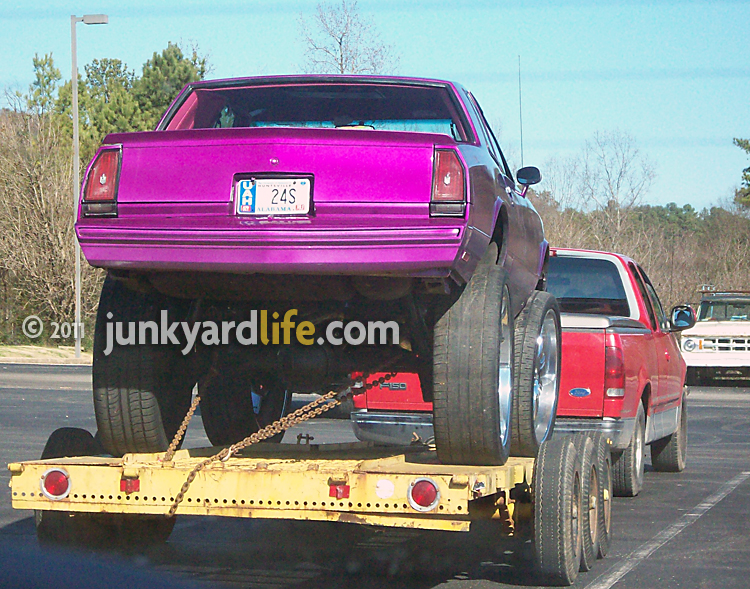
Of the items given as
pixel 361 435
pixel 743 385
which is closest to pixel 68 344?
pixel 743 385

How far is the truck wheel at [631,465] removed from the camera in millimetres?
8783

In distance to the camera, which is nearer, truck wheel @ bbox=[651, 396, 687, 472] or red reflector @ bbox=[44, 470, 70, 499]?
red reflector @ bbox=[44, 470, 70, 499]

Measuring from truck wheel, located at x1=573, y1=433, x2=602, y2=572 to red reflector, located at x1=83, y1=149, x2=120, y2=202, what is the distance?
9.02 ft

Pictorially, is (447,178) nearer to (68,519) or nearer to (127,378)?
(127,378)

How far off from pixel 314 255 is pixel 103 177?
1.13 meters

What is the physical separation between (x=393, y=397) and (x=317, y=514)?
12.2ft

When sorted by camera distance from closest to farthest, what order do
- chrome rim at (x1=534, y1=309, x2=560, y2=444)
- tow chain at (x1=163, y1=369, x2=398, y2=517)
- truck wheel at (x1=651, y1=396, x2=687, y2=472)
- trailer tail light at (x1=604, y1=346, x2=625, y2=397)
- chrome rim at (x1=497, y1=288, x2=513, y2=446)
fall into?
tow chain at (x1=163, y1=369, x2=398, y2=517)
chrome rim at (x1=497, y1=288, x2=513, y2=446)
chrome rim at (x1=534, y1=309, x2=560, y2=444)
trailer tail light at (x1=604, y1=346, x2=625, y2=397)
truck wheel at (x1=651, y1=396, x2=687, y2=472)

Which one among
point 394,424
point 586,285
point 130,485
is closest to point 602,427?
point 394,424

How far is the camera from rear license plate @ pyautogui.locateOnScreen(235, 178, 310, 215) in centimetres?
491

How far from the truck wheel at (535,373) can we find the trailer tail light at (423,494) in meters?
1.29

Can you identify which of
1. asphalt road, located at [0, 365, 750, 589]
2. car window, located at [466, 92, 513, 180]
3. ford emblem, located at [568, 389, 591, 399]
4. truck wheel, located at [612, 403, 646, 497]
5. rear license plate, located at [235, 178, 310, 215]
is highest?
car window, located at [466, 92, 513, 180]

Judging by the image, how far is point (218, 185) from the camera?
5000 mm

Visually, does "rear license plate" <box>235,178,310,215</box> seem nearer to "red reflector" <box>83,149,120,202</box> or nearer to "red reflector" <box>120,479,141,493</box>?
"red reflector" <box>83,149,120,202</box>

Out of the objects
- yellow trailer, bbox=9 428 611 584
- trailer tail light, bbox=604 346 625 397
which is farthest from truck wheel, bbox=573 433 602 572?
trailer tail light, bbox=604 346 625 397
